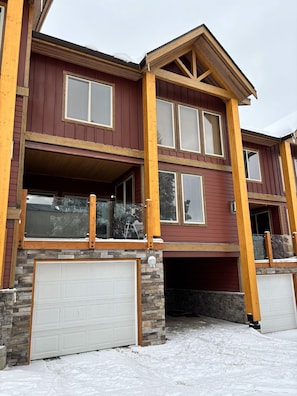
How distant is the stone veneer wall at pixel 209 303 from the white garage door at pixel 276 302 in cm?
90

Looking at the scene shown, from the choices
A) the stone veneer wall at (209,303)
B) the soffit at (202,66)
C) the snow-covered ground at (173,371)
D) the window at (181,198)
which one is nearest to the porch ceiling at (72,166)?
the window at (181,198)

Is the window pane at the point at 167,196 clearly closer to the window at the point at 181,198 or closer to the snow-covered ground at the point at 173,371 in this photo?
the window at the point at 181,198

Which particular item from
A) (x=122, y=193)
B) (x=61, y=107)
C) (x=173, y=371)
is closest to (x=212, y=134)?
(x=122, y=193)

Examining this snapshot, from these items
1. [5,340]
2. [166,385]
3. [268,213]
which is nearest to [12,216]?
[5,340]

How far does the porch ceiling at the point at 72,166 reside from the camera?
9353 mm

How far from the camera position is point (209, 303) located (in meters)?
11.6

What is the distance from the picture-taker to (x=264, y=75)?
105938 mm

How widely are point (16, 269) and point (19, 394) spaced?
2.77m

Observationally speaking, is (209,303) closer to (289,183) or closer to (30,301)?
(289,183)

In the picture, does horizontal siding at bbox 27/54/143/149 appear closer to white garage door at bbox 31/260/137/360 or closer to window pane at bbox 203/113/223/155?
window pane at bbox 203/113/223/155

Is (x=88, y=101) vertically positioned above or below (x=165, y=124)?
above

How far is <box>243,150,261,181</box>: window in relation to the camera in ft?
44.0

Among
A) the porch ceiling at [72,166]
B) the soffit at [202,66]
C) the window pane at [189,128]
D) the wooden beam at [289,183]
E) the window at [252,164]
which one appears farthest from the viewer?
the window at [252,164]

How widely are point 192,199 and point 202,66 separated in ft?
16.6
